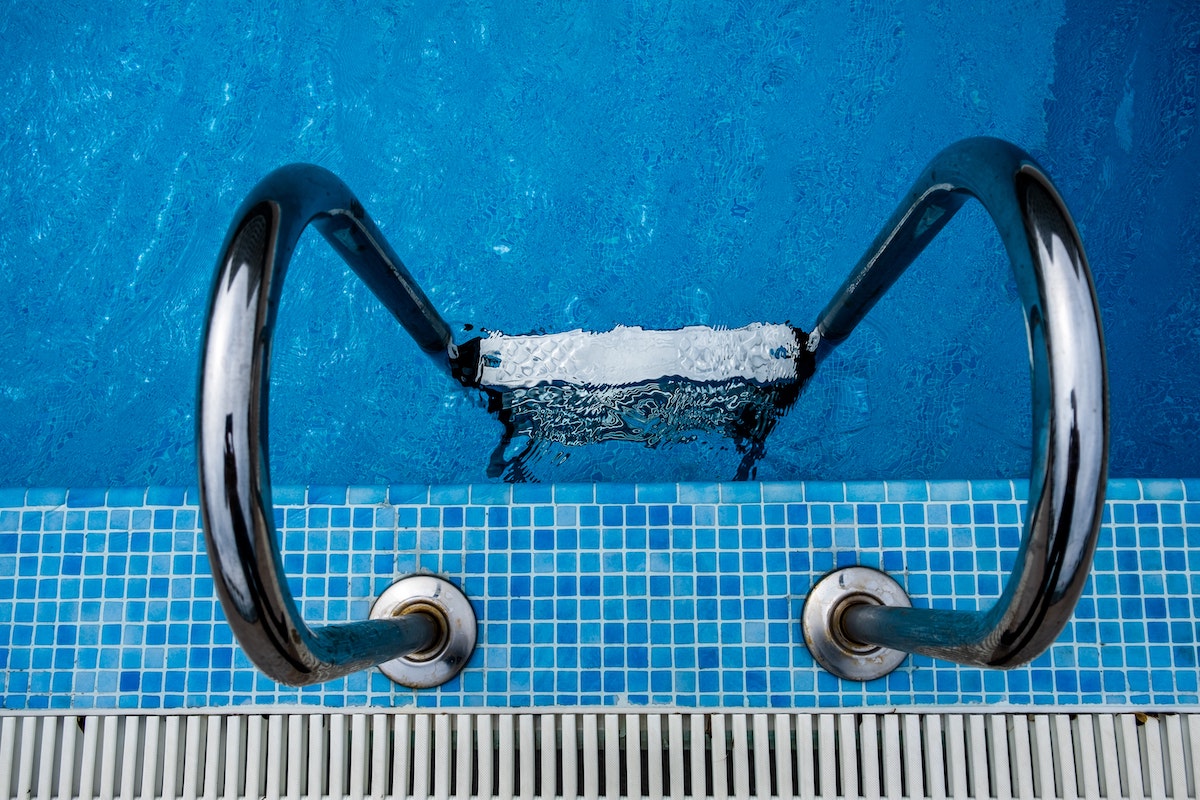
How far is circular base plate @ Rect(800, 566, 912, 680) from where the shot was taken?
1.34 meters

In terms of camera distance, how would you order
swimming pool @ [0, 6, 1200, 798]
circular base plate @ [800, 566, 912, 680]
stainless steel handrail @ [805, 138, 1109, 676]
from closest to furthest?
1. stainless steel handrail @ [805, 138, 1109, 676]
2. circular base plate @ [800, 566, 912, 680]
3. swimming pool @ [0, 6, 1200, 798]

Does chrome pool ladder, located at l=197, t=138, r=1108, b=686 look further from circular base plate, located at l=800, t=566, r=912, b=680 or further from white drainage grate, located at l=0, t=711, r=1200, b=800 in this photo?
white drainage grate, located at l=0, t=711, r=1200, b=800

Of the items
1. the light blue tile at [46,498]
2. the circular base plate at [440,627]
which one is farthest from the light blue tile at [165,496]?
the circular base plate at [440,627]

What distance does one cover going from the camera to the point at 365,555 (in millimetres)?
1417

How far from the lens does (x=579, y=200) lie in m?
2.05

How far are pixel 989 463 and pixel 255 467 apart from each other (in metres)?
1.76

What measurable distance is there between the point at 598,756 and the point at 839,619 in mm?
484

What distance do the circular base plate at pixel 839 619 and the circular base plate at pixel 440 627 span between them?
0.58 meters

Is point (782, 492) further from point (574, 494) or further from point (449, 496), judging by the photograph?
point (449, 496)

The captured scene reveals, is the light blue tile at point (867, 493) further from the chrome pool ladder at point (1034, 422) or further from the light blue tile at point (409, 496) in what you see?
the light blue tile at point (409, 496)

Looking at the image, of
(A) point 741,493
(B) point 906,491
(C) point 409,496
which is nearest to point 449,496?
(C) point 409,496

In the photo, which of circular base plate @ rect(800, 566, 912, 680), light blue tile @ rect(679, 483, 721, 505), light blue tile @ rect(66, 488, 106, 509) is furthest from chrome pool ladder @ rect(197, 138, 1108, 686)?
light blue tile @ rect(66, 488, 106, 509)

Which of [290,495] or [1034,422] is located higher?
[290,495]

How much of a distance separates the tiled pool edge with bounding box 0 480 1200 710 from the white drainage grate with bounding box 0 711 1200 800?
38 millimetres
